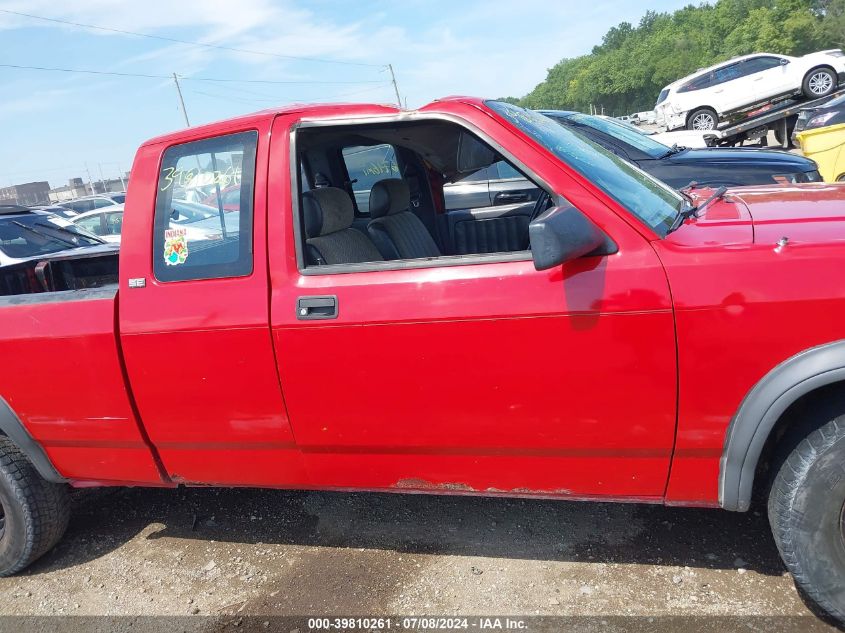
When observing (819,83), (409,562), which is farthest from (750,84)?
(409,562)

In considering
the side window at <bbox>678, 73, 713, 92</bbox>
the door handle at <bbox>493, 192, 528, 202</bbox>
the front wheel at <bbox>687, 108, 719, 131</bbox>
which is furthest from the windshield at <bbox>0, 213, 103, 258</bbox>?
the side window at <bbox>678, 73, 713, 92</bbox>

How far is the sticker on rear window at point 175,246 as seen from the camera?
2705 mm

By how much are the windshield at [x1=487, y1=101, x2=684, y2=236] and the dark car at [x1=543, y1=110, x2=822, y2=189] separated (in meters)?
3.14

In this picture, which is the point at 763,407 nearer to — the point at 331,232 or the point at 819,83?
the point at 331,232

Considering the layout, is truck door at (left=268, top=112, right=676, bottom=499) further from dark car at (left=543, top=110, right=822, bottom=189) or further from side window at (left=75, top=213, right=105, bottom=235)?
side window at (left=75, top=213, right=105, bottom=235)

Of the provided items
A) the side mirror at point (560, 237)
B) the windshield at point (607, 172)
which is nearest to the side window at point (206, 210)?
the windshield at point (607, 172)

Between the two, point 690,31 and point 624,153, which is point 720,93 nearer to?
point 624,153

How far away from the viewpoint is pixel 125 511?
3.80 m

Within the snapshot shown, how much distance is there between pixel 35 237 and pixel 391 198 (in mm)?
5465

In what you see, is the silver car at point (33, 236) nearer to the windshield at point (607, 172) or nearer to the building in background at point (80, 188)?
the windshield at point (607, 172)

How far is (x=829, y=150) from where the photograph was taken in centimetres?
818

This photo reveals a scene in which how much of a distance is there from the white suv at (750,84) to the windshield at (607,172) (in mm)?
16098

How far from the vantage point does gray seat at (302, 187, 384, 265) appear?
109 inches

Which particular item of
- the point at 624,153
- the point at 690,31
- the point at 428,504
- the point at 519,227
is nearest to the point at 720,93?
the point at 624,153
